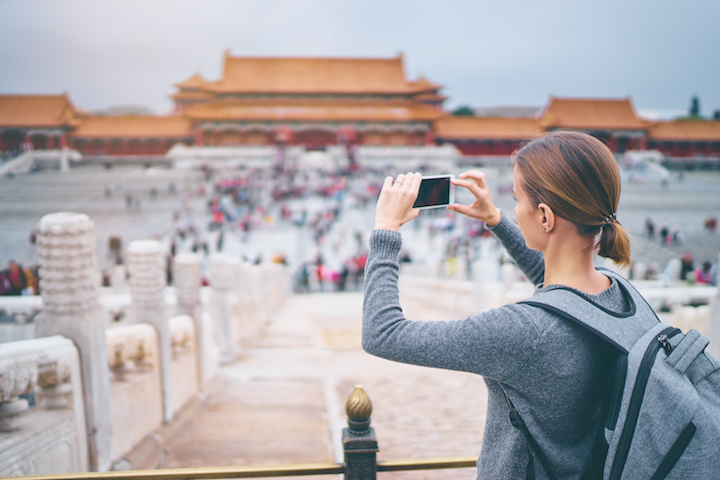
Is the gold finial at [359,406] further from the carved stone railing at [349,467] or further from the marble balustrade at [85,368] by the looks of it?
the marble balustrade at [85,368]

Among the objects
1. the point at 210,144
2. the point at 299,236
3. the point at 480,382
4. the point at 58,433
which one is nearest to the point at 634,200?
the point at 299,236

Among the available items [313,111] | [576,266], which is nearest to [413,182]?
[576,266]

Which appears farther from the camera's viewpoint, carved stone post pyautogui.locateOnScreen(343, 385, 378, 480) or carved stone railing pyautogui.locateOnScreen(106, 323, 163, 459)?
carved stone railing pyautogui.locateOnScreen(106, 323, 163, 459)

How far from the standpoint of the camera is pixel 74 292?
94.0 inches

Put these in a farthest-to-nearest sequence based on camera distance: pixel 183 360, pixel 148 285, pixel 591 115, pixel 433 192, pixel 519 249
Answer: pixel 591 115, pixel 183 360, pixel 148 285, pixel 519 249, pixel 433 192

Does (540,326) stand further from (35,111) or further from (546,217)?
(35,111)

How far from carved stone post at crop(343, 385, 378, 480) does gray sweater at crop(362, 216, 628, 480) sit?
44 centimetres

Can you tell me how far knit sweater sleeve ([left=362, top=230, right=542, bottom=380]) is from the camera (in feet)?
3.24

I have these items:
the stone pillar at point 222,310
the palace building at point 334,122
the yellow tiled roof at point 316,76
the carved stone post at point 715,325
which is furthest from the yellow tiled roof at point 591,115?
the stone pillar at point 222,310

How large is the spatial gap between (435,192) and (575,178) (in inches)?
13.9

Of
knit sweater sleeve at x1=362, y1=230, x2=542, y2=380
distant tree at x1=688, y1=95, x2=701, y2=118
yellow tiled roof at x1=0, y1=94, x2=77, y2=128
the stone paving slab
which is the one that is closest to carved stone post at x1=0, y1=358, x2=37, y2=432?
the stone paving slab

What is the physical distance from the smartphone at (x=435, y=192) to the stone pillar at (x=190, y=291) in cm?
314

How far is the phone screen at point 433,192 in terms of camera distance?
1268 mm

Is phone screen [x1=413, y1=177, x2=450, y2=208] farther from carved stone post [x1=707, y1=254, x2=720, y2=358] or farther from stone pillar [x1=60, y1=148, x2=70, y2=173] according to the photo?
stone pillar [x1=60, y1=148, x2=70, y2=173]
